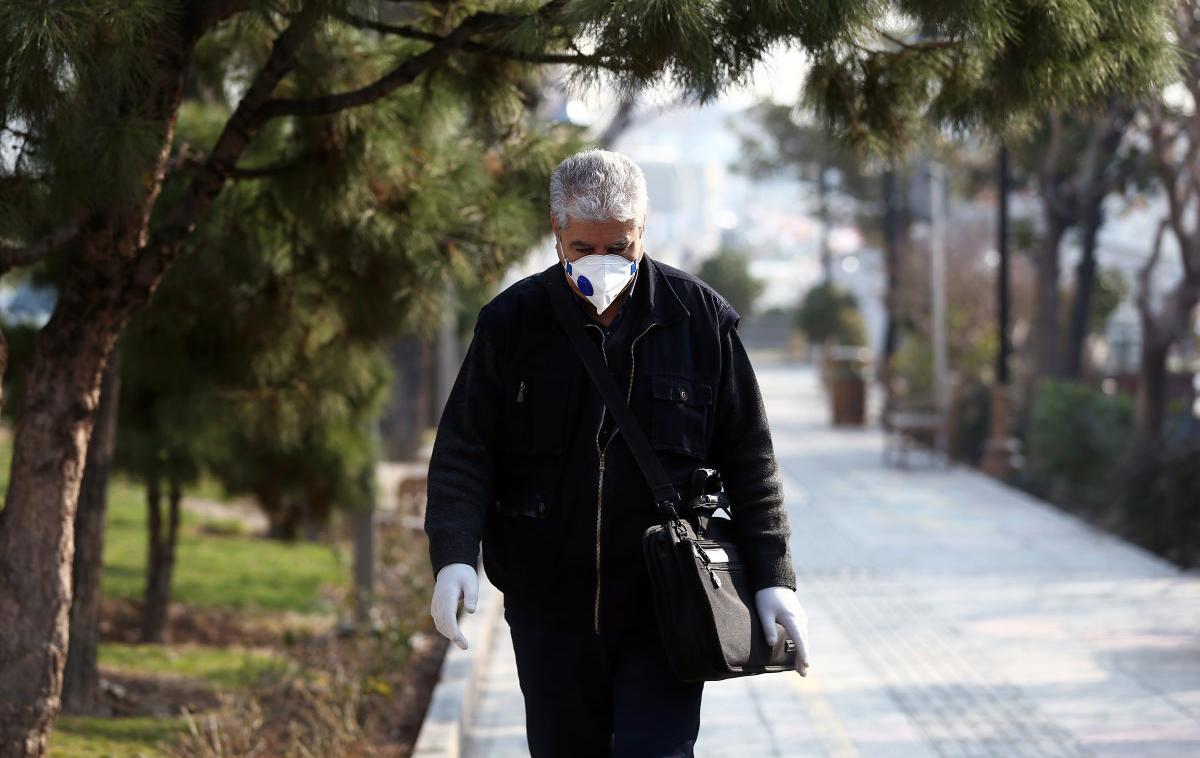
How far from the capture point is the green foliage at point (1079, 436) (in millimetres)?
14305

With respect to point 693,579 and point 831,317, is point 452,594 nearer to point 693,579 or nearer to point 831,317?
point 693,579

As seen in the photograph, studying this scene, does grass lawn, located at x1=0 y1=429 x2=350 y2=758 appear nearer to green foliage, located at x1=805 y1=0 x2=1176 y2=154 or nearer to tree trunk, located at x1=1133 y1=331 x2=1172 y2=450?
green foliage, located at x1=805 y1=0 x2=1176 y2=154

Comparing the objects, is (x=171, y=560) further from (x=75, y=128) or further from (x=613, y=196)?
(x=613, y=196)

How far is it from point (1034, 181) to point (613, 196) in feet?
68.3

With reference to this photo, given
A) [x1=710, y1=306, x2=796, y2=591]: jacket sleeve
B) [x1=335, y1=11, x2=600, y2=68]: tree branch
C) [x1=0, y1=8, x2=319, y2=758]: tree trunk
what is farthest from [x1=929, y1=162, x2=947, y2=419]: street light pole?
[x1=710, y1=306, x2=796, y2=591]: jacket sleeve

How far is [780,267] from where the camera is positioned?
105 metres

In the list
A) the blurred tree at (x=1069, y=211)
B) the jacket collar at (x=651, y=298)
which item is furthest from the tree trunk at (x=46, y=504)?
the blurred tree at (x=1069, y=211)

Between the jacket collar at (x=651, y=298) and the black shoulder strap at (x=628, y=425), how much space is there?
7 cm

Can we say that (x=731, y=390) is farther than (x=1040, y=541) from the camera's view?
No

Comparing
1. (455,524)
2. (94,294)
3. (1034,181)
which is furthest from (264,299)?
(1034,181)

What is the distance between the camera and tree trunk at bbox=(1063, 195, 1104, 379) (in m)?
17.6

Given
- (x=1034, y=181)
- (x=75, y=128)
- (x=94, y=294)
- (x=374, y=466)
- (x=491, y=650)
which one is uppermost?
(x=1034, y=181)

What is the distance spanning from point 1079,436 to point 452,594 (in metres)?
12.5

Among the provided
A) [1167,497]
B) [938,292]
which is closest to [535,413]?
[1167,497]
